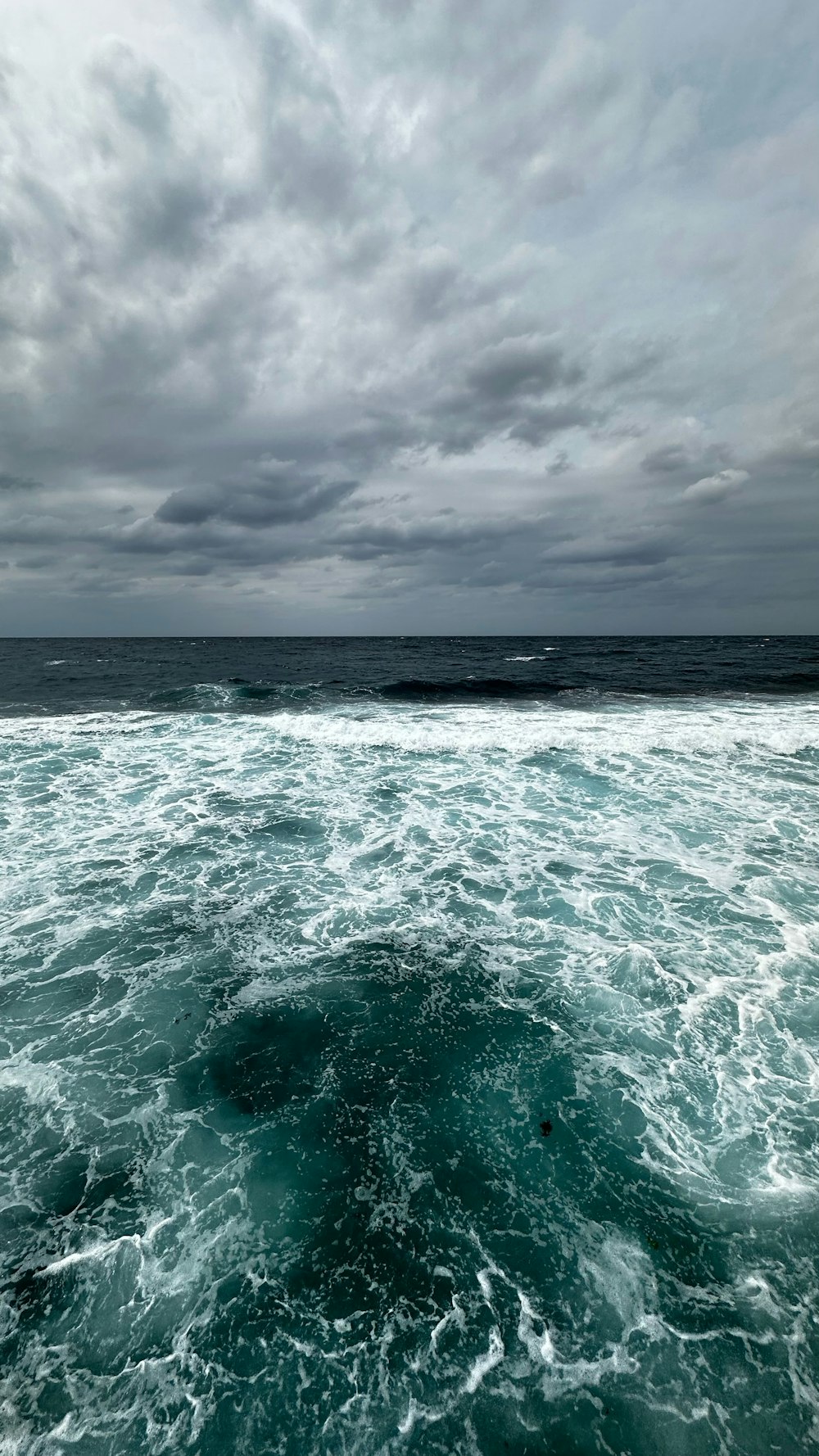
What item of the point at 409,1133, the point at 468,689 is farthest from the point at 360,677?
the point at 409,1133

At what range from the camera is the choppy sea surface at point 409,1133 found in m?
4.40

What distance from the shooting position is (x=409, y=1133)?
6438 millimetres

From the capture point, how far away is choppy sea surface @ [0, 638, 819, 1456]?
4.40m

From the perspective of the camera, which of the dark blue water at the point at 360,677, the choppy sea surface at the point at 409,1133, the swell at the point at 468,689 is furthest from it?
the swell at the point at 468,689

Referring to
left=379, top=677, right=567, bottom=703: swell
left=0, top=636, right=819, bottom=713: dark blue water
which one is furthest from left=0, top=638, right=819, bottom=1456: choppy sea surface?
left=379, top=677, right=567, bottom=703: swell

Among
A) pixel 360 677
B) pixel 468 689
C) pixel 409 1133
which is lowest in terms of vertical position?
pixel 409 1133

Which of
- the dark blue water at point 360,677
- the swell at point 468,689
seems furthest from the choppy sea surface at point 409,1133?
the swell at point 468,689

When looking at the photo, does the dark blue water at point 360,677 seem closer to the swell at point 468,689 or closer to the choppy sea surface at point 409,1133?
the swell at point 468,689

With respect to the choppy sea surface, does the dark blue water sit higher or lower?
higher

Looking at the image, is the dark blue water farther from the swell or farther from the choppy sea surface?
the choppy sea surface

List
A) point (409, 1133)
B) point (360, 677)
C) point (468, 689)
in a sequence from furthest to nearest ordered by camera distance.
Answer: point (360, 677) < point (468, 689) < point (409, 1133)

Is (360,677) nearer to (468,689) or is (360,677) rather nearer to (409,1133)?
(468,689)

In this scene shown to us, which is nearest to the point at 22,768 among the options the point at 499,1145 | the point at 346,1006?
the point at 346,1006

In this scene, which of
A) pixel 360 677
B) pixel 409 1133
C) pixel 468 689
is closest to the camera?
pixel 409 1133
